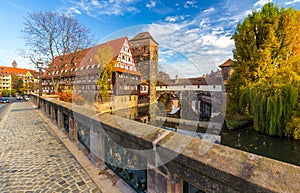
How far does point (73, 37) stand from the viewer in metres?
16.5

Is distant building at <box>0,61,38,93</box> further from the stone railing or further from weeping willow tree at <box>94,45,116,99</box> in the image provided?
the stone railing

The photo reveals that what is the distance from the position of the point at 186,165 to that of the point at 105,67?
20958 millimetres

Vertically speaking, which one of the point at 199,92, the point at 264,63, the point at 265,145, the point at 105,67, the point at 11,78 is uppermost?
the point at 11,78

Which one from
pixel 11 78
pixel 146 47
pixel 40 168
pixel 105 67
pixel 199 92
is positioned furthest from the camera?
pixel 11 78

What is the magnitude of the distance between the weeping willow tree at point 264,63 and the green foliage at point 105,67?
1477 centimetres

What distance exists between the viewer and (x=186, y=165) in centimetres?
109

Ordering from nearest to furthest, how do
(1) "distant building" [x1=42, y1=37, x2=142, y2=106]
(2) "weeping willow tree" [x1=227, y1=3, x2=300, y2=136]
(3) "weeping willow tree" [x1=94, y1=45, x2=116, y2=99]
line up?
(2) "weeping willow tree" [x1=227, y1=3, x2=300, y2=136], (3) "weeping willow tree" [x1=94, y1=45, x2=116, y2=99], (1) "distant building" [x1=42, y1=37, x2=142, y2=106]

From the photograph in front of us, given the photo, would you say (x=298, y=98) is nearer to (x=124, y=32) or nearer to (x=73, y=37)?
(x=124, y=32)

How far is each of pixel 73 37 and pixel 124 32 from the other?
558 inches

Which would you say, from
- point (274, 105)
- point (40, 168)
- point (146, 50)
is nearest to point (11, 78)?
→ point (146, 50)

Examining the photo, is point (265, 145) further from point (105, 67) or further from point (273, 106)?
point (105, 67)

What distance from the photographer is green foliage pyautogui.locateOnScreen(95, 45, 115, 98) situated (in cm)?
2028

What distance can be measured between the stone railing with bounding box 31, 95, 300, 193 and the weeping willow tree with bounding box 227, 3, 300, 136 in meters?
12.2

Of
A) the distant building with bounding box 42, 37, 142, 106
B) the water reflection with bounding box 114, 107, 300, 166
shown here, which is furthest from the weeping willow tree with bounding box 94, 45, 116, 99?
the water reflection with bounding box 114, 107, 300, 166
